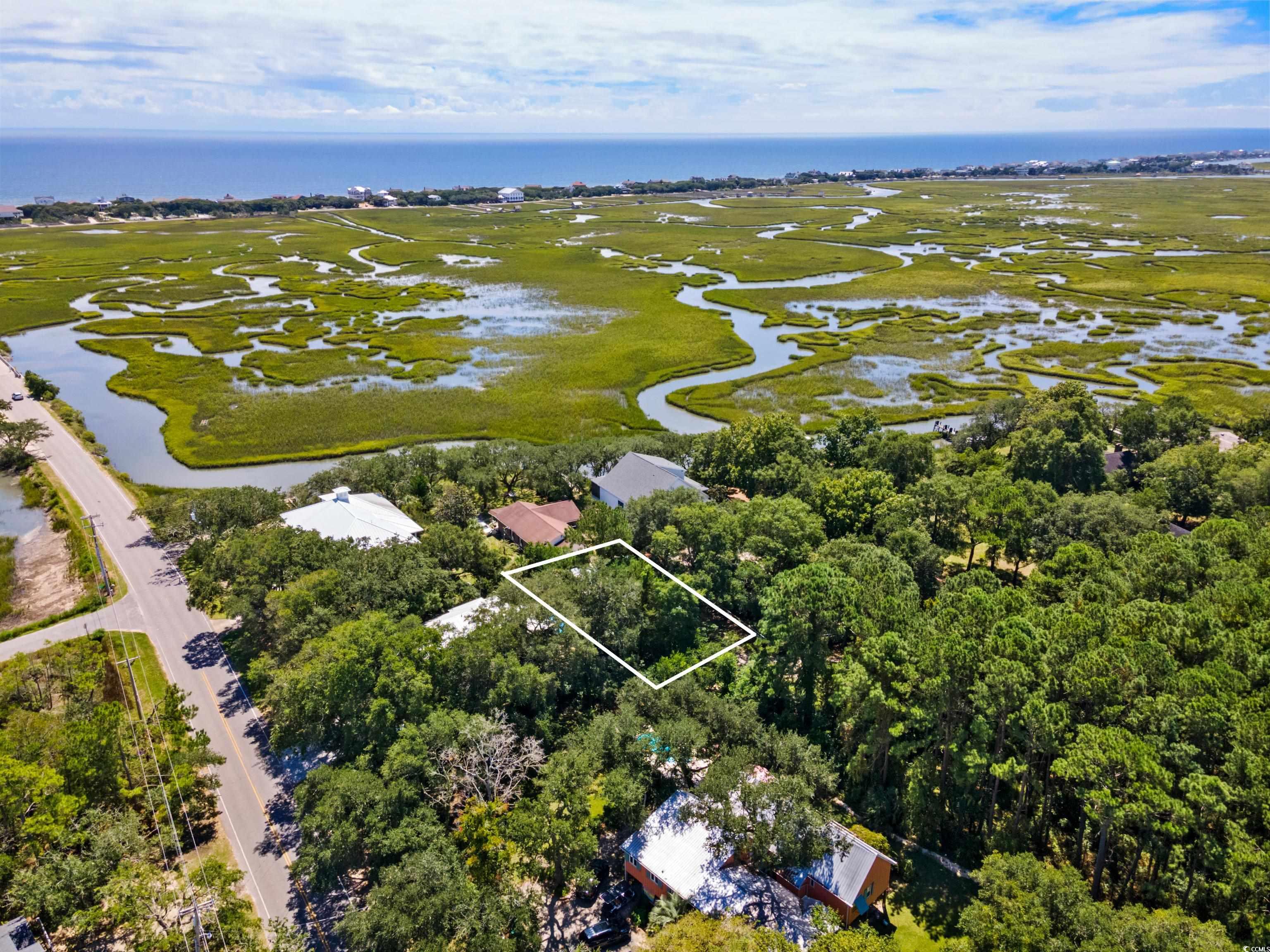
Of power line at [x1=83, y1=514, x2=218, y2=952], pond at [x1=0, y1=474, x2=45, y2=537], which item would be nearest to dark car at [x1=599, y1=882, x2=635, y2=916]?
power line at [x1=83, y1=514, x2=218, y2=952]

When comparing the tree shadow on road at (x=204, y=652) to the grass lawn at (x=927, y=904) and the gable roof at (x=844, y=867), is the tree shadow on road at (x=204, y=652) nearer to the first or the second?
the gable roof at (x=844, y=867)

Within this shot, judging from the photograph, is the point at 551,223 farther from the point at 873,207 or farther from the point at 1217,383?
the point at 1217,383

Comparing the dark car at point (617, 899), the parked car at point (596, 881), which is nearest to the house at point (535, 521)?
the parked car at point (596, 881)

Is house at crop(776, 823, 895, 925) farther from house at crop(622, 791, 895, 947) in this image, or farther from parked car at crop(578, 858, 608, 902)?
parked car at crop(578, 858, 608, 902)

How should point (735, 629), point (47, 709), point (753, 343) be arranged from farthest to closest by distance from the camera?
point (753, 343) → point (735, 629) → point (47, 709)

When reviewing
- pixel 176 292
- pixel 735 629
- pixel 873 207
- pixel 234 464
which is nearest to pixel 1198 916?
pixel 735 629

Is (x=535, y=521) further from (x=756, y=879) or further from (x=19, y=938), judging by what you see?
(x=19, y=938)

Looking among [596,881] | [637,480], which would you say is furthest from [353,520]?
[596,881]
